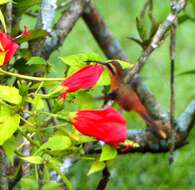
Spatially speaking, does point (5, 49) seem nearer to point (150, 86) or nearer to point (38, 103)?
point (38, 103)

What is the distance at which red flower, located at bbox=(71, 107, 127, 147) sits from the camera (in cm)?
152

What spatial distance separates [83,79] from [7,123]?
0.16 metres

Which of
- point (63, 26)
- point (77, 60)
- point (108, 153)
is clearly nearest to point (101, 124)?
point (108, 153)

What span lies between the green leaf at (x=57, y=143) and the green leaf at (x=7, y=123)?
0.11 m

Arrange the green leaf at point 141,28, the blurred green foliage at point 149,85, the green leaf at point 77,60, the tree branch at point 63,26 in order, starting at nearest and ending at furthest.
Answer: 1. the green leaf at point 77,60
2. the green leaf at point 141,28
3. the tree branch at point 63,26
4. the blurred green foliage at point 149,85

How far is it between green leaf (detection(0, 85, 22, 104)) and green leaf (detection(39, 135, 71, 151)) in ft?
0.42

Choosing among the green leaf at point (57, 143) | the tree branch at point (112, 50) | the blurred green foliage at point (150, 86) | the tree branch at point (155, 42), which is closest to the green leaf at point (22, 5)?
the tree branch at point (155, 42)

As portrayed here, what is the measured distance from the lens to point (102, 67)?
1604 mm

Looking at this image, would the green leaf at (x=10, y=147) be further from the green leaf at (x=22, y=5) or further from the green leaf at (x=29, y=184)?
the green leaf at (x=22, y=5)

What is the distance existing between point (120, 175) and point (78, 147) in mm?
1402

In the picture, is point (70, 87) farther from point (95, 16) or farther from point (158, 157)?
point (158, 157)

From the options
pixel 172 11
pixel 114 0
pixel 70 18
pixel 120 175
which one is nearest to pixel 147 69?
pixel 114 0

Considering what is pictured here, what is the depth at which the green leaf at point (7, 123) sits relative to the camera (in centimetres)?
149

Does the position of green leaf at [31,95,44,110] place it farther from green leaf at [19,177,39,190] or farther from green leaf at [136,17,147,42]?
green leaf at [136,17,147,42]
